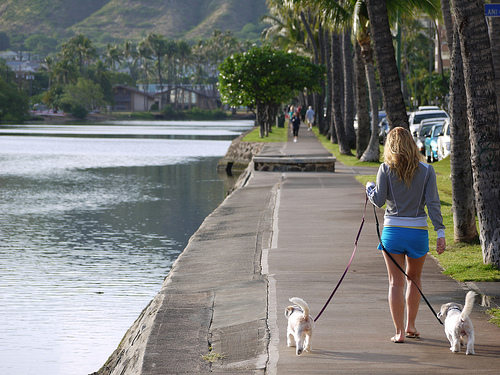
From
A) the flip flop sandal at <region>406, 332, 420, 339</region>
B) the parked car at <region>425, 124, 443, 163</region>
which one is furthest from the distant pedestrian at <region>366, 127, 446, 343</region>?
the parked car at <region>425, 124, 443, 163</region>

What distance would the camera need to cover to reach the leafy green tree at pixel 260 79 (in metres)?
48.1

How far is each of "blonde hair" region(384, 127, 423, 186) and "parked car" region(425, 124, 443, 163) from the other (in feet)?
77.9

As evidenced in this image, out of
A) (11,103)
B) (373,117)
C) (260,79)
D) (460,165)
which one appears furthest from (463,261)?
(11,103)

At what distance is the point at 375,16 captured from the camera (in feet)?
42.2

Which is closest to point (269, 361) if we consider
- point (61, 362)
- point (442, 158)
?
point (61, 362)

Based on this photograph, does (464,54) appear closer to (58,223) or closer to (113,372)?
(113,372)

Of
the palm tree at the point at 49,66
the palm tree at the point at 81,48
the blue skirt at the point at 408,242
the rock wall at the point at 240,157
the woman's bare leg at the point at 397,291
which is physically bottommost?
the rock wall at the point at 240,157

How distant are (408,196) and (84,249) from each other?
12092mm

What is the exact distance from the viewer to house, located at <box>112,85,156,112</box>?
163 m

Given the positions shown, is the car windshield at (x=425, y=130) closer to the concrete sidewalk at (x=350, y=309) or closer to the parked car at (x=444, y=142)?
the parked car at (x=444, y=142)

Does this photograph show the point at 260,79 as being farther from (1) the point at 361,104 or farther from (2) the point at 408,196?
(2) the point at 408,196

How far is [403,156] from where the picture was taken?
20.7ft

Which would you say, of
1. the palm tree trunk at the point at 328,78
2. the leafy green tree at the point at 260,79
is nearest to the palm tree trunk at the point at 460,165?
the palm tree trunk at the point at 328,78

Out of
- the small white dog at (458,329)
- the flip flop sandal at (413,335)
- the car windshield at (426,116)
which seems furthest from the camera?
the car windshield at (426,116)
